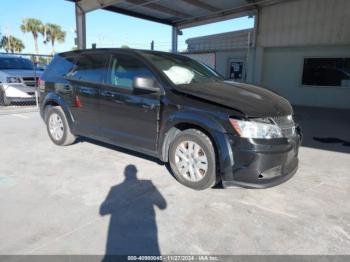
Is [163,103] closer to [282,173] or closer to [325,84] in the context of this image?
[282,173]

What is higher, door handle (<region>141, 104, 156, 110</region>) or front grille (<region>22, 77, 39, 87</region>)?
front grille (<region>22, 77, 39, 87</region>)

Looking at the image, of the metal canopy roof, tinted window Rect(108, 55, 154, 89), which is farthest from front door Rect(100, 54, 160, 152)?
the metal canopy roof

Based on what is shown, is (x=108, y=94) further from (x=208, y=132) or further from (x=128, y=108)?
(x=208, y=132)

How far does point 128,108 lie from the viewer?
4062 millimetres

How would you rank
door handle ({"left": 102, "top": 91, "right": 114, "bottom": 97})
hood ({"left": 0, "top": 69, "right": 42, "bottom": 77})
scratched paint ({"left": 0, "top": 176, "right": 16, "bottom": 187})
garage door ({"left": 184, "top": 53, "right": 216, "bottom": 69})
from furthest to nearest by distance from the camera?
garage door ({"left": 184, "top": 53, "right": 216, "bottom": 69}), hood ({"left": 0, "top": 69, "right": 42, "bottom": 77}), door handle ({"left": 102, "top": 91, "right": 114, "bottom": 97}), scratched paint ({"left": 0, "top": 176, "right": 16, "bottom": 187})

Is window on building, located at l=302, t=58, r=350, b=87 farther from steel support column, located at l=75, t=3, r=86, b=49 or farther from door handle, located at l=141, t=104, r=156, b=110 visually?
door handle, located at l=141, t=104, r=156, b=110

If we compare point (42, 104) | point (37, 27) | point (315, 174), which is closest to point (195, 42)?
point (42, 104)

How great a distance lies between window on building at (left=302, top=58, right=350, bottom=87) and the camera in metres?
11.2

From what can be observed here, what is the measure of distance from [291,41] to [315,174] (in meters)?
9.25

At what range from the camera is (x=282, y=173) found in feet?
10.8

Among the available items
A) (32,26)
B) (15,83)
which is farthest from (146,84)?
(32,26)

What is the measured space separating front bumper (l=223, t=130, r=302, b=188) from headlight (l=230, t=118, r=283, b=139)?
0.06 m

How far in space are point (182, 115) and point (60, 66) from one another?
3.03 m

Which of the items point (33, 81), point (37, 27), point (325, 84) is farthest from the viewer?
point (37, 27)
